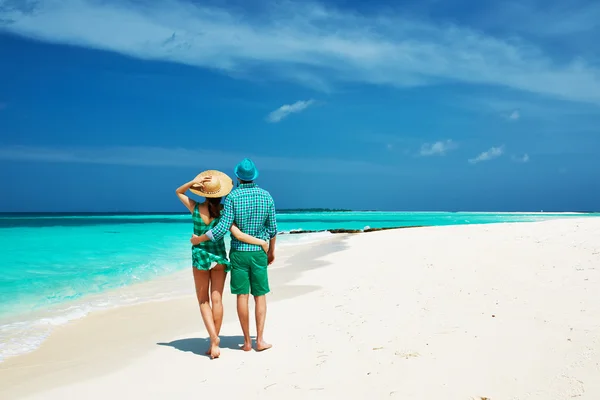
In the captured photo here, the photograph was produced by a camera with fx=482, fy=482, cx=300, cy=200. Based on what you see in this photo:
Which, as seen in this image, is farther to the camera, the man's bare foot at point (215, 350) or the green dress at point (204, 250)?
the green dress at point (204, 250)

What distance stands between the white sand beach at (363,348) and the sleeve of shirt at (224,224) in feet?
4.07

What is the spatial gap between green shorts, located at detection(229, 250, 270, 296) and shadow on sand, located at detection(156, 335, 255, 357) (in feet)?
2.36

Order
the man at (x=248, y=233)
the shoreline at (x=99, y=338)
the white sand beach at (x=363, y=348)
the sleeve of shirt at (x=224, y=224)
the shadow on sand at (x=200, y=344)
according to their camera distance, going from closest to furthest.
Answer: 1. the white sand beach at (x=363, y=348)
2. the shoreline at (x=99, y=338)
3. the sleeve of shirt at (x=224, y=224)
4. the man at (x=248, y=233)
5. the shadow on sand at (x=200, y=344)

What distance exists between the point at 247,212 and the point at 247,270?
612mm

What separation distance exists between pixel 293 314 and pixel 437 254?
7.03m

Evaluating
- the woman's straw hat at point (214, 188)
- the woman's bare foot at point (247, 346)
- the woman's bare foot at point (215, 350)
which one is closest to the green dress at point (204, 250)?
the woman's straw hat at point (214, 188)

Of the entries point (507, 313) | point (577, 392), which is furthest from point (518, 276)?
point (577, 392)

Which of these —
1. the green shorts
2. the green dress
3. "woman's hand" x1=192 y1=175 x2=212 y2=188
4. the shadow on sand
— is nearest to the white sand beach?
the shadow on sand

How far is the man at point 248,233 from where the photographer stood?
4.91 meters

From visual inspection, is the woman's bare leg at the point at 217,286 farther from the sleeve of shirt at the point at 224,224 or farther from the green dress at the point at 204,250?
the sleeve of shirt at the point at 224,224

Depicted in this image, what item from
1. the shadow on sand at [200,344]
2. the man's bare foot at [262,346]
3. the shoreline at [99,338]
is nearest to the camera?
the shoreline at [99,338]

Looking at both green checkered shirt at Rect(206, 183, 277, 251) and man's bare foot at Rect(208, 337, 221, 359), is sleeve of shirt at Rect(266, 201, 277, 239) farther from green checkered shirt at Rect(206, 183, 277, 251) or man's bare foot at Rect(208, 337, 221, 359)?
man's bare foot at Rect(208, 337, 221, 359)

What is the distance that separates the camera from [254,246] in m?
4.96

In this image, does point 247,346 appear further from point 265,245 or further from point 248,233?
point 248,233
